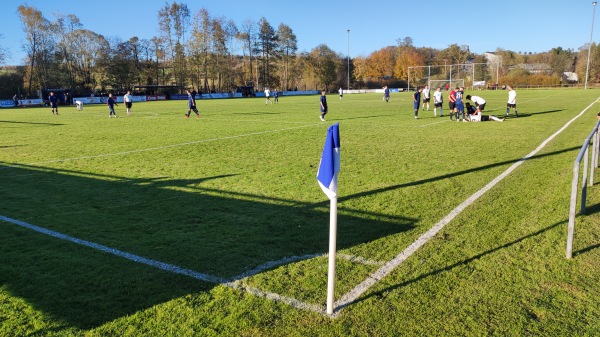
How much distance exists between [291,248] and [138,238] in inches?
83.6

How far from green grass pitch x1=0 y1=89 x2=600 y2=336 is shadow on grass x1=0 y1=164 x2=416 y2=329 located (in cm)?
2

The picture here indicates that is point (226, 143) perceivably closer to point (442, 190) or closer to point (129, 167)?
point (129, 167)

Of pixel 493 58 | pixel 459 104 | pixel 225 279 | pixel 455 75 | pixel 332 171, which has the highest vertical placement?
pixel 493 58

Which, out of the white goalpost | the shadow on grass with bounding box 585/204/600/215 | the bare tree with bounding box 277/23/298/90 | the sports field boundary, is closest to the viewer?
the sports field boundary

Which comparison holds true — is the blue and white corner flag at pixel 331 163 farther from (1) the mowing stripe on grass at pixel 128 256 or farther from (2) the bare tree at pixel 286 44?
(2) the bare tree at pixel 286 44

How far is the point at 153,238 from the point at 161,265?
3.27 ft

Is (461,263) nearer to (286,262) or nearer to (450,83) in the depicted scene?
(286,262)

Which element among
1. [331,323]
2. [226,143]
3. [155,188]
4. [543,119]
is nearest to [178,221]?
[155,188]

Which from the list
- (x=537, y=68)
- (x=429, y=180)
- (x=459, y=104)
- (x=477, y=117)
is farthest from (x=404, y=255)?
(x=537, y=68)

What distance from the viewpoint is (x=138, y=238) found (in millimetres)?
5598

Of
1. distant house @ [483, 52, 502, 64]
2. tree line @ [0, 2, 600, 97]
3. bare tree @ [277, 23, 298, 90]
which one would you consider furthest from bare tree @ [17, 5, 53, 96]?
distant house @ [483, 52, 502, 64]

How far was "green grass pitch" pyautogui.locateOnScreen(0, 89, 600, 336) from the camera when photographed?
3598 millimetres

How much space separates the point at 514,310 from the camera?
3.68m

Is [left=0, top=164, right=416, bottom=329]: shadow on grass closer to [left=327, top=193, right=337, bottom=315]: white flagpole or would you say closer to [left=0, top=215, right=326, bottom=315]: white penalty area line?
[left=0, top=215, right=326, bottom=315]: white penalty area line
